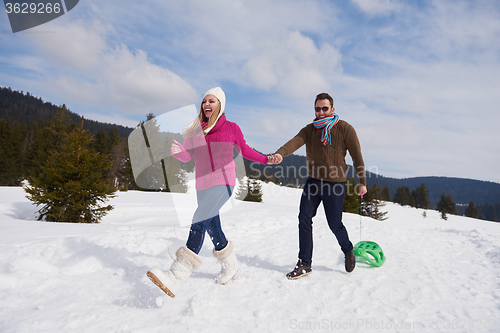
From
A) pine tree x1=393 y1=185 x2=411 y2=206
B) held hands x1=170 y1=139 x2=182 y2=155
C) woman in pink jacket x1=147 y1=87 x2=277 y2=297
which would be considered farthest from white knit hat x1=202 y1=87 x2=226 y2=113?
pine tree x1=393 y1=185 x2=411 y2=206

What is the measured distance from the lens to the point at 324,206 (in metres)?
3.79

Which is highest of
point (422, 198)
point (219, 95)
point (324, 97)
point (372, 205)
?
point (324, 97)

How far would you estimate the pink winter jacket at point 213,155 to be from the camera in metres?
3.17

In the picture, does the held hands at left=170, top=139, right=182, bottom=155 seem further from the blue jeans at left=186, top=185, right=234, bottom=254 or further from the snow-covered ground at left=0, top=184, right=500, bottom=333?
the snow-covered ground at left=0, top=184, right=500, bottom=333

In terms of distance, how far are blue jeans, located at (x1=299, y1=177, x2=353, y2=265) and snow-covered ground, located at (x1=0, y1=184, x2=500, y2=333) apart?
39 cm

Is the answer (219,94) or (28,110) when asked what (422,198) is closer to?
(219,94)

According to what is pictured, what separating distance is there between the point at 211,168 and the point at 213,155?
15 centimetres

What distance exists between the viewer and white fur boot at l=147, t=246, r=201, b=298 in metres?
2.65

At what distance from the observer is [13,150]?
42.2 meters

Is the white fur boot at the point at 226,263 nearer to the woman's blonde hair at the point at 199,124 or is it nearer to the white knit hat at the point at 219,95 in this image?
the woman's blonde hair at the point at 199,124

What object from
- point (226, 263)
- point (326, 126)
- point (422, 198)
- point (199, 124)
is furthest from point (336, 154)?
point (422, 198)

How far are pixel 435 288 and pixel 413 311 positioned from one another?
2.78 feet

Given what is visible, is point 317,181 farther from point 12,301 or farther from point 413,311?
point 12,301

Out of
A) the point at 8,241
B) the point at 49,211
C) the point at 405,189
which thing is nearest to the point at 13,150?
the point at 49,211
